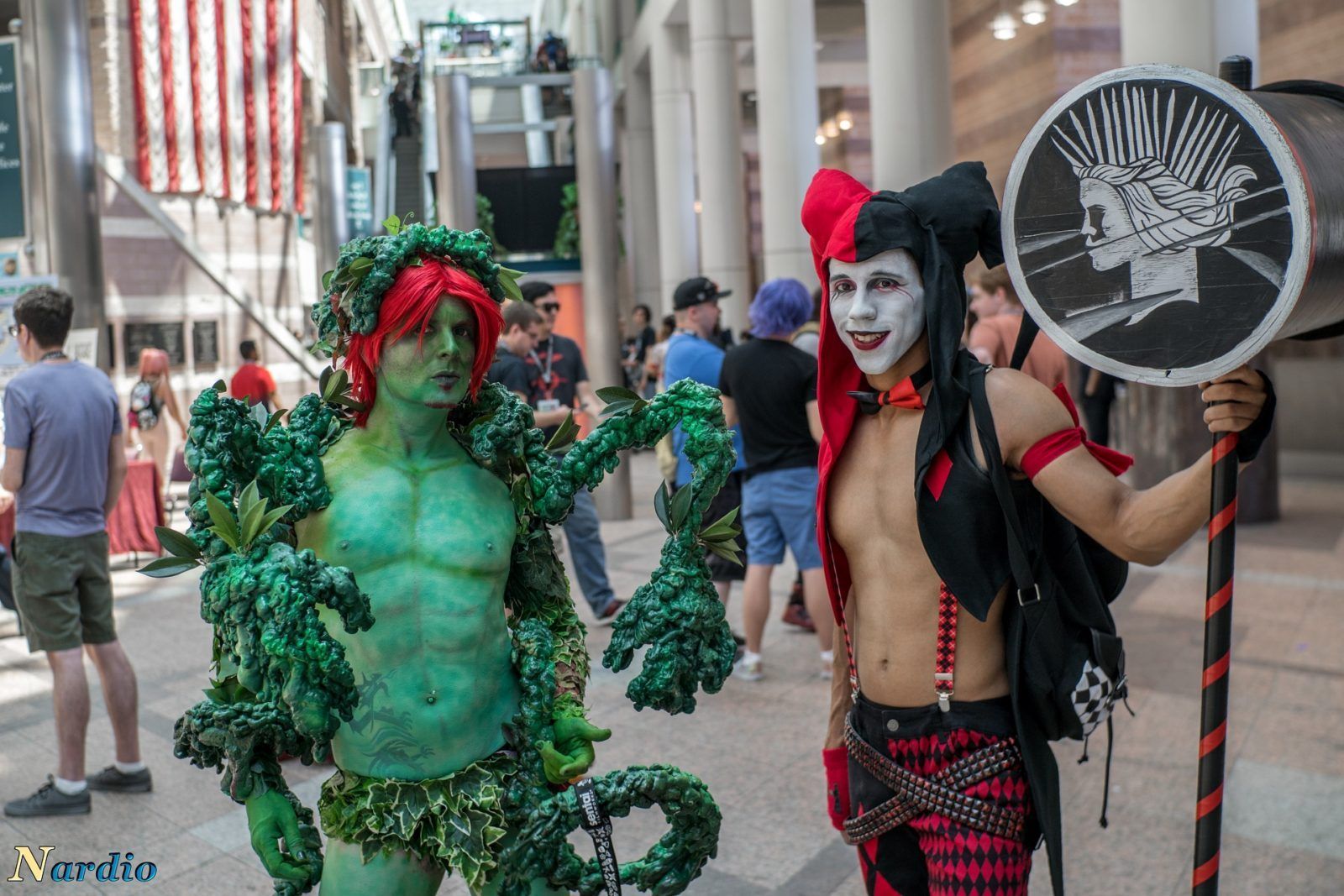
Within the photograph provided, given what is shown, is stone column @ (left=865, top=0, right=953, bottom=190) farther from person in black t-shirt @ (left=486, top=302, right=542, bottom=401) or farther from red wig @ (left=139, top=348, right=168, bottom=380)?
red wig @ (left=139, top=348, right=168, bottom=380)

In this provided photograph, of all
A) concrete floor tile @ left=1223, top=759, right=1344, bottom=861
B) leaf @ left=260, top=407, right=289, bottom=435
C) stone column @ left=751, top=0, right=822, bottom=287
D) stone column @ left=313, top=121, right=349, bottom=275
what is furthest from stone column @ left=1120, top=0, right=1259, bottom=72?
stone column @ left=313, top=121, right=349, bottom=275

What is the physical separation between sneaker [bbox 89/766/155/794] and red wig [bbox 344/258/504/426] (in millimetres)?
3121

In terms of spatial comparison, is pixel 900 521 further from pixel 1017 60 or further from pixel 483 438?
pixel 1017 60

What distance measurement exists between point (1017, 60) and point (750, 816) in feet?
42.4

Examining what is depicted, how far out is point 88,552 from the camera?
464 cm

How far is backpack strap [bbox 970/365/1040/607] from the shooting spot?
7.17 ft

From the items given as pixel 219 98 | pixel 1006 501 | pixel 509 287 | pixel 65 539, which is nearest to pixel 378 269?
pixel 509 287

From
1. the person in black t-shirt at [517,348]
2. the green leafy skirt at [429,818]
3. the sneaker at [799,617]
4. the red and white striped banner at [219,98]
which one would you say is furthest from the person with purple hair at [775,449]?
the red and white striped banner at [219,98]

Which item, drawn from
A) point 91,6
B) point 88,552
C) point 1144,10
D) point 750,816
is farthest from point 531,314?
point 91,6

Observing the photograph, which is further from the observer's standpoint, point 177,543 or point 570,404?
point 570,404

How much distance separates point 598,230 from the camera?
11.9 meters

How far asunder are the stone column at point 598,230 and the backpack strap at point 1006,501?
379 inches

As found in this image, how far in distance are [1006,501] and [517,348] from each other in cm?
493

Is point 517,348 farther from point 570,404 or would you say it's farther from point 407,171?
point 407,171
